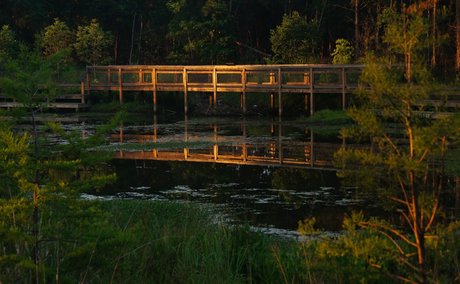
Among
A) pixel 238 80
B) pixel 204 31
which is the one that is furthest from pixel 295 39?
pixel 204 31

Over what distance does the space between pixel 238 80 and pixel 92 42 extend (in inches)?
578

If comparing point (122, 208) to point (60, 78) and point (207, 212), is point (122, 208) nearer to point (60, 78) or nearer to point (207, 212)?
point (207, 212)

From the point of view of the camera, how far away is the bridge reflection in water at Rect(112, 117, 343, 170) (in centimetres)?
2194

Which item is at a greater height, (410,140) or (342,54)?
(342,54)

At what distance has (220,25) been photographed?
44.0 meters

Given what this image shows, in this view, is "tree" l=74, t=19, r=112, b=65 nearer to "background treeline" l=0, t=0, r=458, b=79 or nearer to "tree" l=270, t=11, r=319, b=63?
Answer: "background treeline" l=0, t=0, r=458, b=79

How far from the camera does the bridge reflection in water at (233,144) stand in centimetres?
2194

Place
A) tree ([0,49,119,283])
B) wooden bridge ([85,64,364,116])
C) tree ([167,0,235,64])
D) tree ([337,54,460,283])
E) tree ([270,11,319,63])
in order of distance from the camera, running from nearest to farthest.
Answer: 1. tree ([337,54,460,283])
2. tree ([0,49,119,283])
3. wooden bridge ([85,64,364,116])
4. tree ([270,11,319,63])
5. tree ([167,0,235,64])

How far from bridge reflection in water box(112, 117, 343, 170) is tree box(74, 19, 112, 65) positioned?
642 inches

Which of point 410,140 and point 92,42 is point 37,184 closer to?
point 410,140

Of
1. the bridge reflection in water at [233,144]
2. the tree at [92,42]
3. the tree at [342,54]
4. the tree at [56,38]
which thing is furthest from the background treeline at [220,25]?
the bridge reflection in water at [233,144]

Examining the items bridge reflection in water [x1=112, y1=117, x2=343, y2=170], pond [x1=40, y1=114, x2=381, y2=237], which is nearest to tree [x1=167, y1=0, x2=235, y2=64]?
bridge reflection in water [x1=112, y1=117, x2=343, y2=170]

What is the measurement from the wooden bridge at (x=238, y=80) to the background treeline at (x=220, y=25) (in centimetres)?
349

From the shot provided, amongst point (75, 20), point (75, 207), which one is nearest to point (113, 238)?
point (75, 207)
